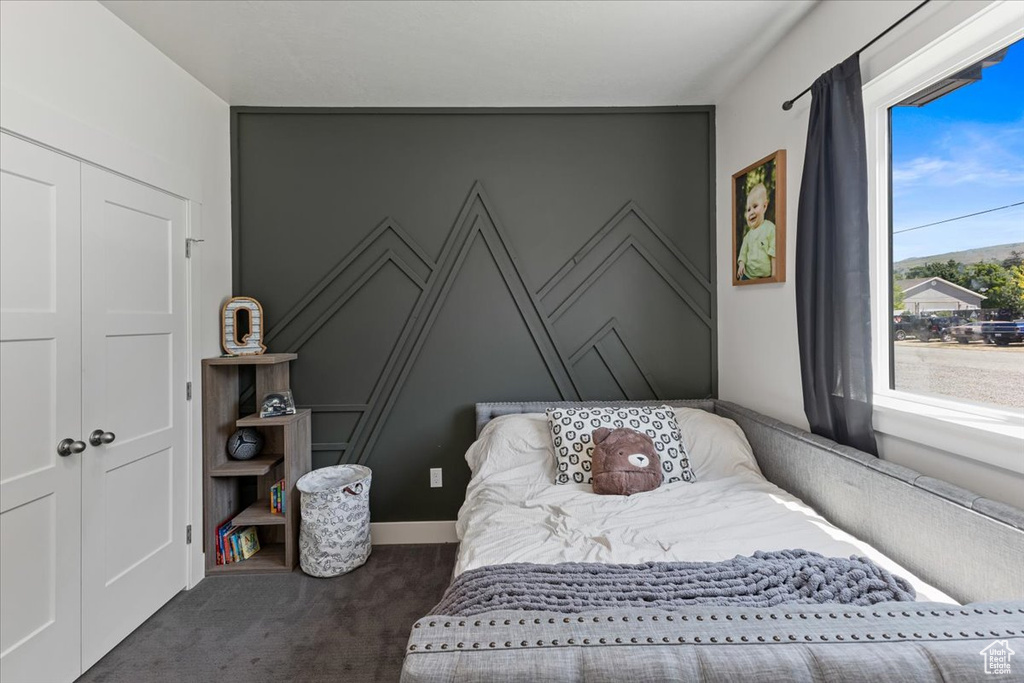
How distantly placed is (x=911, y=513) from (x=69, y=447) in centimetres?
297

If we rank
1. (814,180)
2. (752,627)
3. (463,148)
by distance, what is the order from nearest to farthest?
1. (752,627)
2. (814,180)
3. (463,148)

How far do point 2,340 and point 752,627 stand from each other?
7.64 feet

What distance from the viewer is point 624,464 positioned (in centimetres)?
204

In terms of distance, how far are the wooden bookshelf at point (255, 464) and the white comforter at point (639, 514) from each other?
3.43 feet

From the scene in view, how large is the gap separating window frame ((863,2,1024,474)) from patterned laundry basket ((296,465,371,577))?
7.95 feet

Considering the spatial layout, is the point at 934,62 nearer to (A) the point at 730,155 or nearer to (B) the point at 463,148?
(A) the point at 730,155

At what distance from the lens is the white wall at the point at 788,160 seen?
1.43 meters

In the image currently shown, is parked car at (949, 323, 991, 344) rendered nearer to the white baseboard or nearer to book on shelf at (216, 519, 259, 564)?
the white baseboard

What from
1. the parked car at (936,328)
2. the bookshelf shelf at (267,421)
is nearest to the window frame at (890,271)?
the parked car at (936,328)

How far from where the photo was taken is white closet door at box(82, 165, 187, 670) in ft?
5.99

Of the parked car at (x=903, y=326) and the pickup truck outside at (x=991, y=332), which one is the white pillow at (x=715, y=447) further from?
the pickup truck outside at (x=991, y=332)

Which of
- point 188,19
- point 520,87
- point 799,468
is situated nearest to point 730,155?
point 520,87

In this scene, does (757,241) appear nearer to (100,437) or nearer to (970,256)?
(970,256)

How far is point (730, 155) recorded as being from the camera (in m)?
2.70
